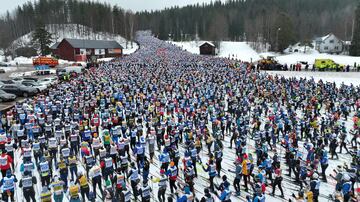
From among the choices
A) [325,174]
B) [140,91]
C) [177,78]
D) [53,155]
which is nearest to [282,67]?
[177,78]

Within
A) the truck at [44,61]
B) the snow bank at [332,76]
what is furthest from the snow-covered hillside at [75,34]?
the snow bank at [332,76]

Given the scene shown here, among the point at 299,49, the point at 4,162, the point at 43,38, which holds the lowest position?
the point at 4,162

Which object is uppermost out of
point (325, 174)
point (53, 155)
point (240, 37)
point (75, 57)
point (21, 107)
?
point (240, 37)

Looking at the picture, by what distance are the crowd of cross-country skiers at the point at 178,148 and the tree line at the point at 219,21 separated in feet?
199

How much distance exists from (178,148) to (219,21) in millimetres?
104032

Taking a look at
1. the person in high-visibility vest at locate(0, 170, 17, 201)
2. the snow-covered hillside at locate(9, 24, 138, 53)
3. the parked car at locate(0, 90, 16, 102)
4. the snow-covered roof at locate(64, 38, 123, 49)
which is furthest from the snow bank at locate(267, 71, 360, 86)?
the snow-covered hillside at locate(9, 24, 138, 53)

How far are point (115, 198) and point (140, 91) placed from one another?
1726 centimetres

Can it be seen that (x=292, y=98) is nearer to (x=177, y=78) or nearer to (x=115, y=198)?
(x=177, y=78)

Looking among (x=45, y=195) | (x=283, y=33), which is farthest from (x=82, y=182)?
(x=283, y=33)

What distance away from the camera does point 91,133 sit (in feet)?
51.1

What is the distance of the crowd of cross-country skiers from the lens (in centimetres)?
1062

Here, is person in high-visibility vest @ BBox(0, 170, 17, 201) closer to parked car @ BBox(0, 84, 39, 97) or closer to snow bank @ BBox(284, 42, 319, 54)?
parked car @ BBox(0, 84, 39, 97)

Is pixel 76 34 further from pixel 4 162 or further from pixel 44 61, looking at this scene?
pixel 4 162

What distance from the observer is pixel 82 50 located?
69.4 metres
